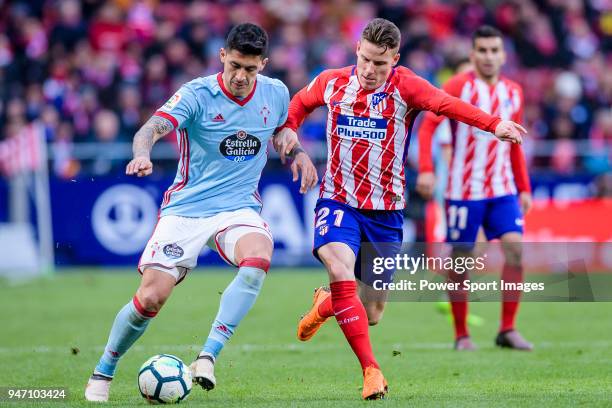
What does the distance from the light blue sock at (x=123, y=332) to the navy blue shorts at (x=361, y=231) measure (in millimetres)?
1241

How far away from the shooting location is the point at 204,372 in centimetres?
648

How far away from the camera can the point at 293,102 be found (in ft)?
24.8

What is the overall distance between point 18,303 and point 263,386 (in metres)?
6.76

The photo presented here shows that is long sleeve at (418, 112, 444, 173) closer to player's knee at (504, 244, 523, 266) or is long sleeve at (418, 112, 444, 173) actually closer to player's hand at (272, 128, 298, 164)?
player's knee at (504, 244, 523, 266)

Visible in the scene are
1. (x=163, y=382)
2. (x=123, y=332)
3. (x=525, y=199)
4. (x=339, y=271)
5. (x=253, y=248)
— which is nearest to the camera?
(x=163, y=382)

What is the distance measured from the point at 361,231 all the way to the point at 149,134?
1.65 m

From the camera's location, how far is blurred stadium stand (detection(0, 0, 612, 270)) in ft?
57.4

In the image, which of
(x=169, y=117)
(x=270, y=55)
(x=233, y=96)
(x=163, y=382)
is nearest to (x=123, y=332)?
(x=163, y=382)

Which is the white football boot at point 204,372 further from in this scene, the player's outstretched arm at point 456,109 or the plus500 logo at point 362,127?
the player's outstretched arm at point 456,109

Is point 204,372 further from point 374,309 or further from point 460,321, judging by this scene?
point 460,321

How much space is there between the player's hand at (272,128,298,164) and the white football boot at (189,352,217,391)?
1449mm

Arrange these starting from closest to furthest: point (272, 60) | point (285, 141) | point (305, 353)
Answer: point (285, 141) < point (305, 353) < point (272, 60)

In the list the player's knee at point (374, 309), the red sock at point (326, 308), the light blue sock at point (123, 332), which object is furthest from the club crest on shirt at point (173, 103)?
the player's knee at point (374, 309)

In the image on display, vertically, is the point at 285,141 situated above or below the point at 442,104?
below
